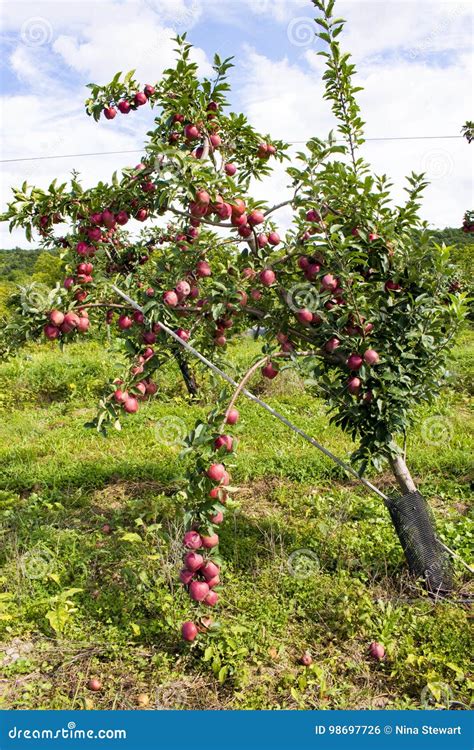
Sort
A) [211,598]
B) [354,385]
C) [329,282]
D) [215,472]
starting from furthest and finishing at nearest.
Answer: [354,385]
[329,282]
[211,598]
[215,472]

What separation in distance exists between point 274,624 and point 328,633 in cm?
27

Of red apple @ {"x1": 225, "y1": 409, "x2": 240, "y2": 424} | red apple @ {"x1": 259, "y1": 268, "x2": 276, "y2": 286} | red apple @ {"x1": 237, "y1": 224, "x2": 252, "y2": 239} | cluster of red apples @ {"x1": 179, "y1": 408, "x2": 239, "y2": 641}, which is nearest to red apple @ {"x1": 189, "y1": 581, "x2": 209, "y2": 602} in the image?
cluster of red apples @ {"x1": 179, "y1": 408, "x2": 239, "y2": 641}

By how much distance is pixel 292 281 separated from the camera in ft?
10.0

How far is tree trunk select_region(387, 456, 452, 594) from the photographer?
3.09m

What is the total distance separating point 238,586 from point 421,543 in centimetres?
103

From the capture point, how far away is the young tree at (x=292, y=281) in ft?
8.96

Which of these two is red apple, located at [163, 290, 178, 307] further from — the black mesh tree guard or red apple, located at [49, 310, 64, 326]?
the black mesh tree guard

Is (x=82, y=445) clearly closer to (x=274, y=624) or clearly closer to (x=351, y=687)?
(x=274, y=624)

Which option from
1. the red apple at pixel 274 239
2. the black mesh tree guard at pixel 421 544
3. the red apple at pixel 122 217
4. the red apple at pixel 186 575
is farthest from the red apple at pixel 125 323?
the black mesh tree guard at pixel 421 544

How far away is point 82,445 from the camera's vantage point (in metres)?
5.30

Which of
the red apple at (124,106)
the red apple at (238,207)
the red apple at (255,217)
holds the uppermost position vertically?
the red apple at (124,106)

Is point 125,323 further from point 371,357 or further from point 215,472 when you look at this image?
point 371,357

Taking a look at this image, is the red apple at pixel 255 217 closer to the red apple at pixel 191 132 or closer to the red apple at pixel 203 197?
the red apple at pixel 203 197

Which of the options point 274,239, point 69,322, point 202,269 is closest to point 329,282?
point 274,239
